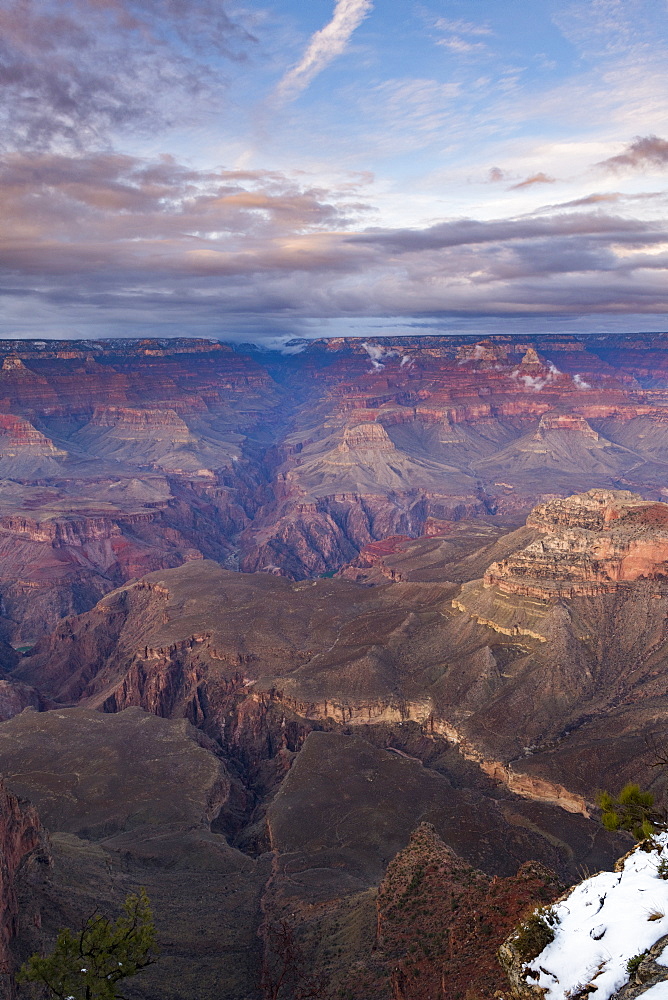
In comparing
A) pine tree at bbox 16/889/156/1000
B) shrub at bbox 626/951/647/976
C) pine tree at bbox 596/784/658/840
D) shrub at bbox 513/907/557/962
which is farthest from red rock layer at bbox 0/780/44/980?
shrub at bbox 626/951/647/976

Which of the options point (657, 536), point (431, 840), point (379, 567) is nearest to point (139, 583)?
point (379, 567)

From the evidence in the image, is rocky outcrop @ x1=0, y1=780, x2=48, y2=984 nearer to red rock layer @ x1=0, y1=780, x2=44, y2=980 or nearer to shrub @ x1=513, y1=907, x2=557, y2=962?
red rock layer @ x1=0, y1=780, x2=44, y2=980

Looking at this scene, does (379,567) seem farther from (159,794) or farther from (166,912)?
(166,912)

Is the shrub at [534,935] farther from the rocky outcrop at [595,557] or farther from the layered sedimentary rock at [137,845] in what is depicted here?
the rocky outcrop at [595,557]

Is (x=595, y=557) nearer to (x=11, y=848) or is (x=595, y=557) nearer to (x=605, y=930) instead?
(x=11, y=848)

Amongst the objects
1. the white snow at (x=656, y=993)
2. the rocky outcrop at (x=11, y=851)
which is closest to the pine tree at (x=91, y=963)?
the rocky outcrop at (x=11, y=851)

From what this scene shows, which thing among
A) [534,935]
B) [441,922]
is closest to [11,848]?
[441,922]
